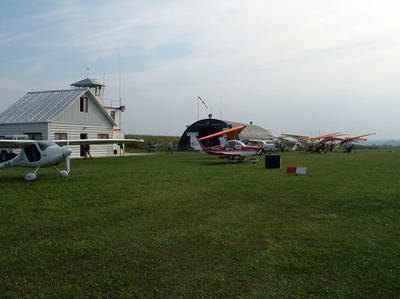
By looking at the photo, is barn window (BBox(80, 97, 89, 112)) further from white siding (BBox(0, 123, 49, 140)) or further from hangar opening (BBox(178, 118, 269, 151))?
hangar opening (BBox(178, 118, 269, 151))

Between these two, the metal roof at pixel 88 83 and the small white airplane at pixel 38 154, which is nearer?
the small white airplane at pixel 38 154

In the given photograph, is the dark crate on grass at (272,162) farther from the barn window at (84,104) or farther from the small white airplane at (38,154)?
the barn window at (84,104)

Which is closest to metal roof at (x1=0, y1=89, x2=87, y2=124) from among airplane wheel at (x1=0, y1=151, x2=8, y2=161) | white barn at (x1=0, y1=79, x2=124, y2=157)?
white barn at (x1=0, y1=79, x2=124, y2=157)

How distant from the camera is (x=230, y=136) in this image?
2783cm

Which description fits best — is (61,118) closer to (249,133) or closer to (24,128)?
(24,128)

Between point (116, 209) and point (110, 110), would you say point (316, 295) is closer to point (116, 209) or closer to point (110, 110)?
point (116, 209)

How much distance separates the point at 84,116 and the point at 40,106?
11.3 feet

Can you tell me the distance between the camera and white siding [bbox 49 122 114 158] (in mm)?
27125

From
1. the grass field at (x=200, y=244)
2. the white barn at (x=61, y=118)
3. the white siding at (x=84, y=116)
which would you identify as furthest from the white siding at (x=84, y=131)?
the grass field at (x=200, y=244)

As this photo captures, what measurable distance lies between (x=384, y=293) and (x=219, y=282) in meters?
1.76

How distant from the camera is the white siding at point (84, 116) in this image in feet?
92.1

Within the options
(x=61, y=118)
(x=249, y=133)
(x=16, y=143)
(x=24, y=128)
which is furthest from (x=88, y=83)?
(x=249, y=133)

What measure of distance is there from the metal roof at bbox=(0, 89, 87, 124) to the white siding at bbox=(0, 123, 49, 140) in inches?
11.9

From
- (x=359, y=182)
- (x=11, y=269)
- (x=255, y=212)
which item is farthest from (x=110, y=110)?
(x=11, y=269)
